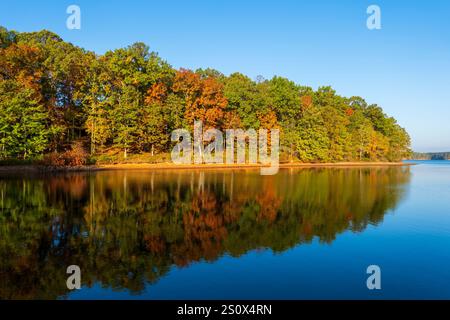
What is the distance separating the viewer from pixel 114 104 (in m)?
48.1

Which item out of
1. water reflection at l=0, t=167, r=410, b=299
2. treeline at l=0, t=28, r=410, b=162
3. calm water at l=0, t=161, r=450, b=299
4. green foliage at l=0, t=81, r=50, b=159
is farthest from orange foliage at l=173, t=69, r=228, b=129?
calm water at l=0, t=161, r=450, b=299

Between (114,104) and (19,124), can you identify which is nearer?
(19,124)

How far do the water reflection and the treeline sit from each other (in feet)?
63.5

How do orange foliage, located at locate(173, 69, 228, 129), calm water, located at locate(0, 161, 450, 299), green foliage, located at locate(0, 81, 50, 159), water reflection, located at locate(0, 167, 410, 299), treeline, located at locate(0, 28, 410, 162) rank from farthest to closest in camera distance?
orange foliage, located at locate(173, 69, 228, 129)
treeline, located at locate(0, 28, 410, 162)
green foliage, located at locate(0, 81, 50, 159)
water reflection, located at locate(0, 167, 410, 299)
calm water, located at locate(0, 161, 450, 299)

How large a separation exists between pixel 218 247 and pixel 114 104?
4146 cm

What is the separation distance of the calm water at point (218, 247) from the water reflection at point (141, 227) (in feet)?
0.13

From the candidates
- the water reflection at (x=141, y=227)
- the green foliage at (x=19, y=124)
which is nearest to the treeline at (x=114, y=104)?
the green foliage at (x=19, y=124)

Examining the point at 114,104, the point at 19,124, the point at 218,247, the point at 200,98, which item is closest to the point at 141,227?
the point at 218,247

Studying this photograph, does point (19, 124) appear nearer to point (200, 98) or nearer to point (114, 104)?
point (114, 104)

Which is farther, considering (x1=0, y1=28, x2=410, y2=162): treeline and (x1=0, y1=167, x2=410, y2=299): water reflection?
(x1=0, y1=28, x2=410, y2=162): treeline

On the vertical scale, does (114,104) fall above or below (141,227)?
above

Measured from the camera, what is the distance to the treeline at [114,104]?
125ft

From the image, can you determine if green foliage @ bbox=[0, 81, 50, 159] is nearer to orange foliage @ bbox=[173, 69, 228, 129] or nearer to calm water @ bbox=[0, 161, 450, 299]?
calm water @ bbox=[0, 161, 450, 299]

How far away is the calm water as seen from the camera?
769 cm
